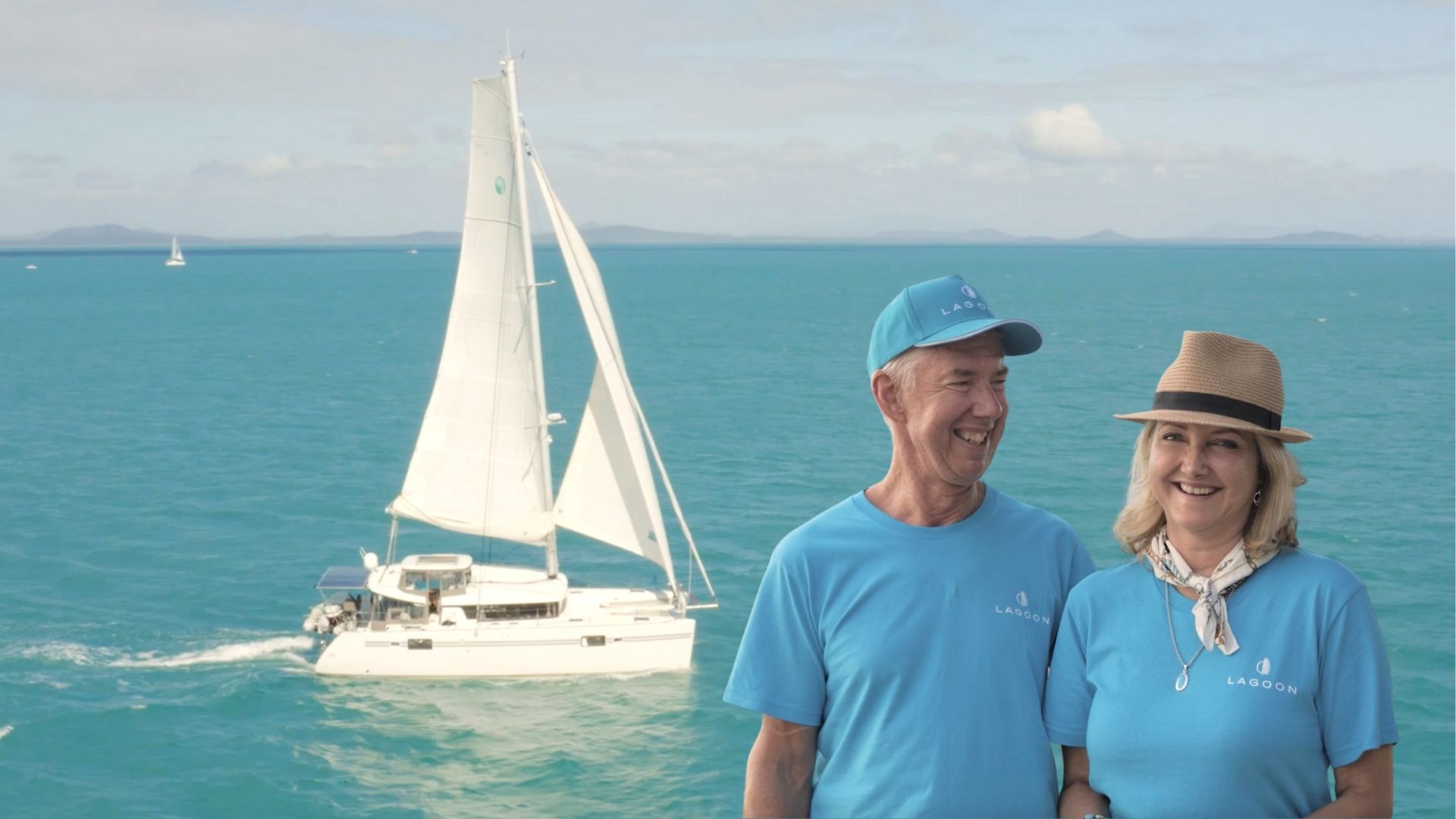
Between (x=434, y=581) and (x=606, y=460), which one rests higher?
(x=606, y=460)

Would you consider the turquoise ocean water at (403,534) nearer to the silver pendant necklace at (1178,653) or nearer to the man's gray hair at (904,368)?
the man's gray hair at (904,368)

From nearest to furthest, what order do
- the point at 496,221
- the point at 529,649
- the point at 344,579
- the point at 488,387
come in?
the point at 529,649
the point at 496,221
the point at 344,579
the point at 488,387

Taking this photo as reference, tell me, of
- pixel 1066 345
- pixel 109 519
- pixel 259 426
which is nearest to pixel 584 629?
pixel 109 519

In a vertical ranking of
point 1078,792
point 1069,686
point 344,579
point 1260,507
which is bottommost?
point 344,579

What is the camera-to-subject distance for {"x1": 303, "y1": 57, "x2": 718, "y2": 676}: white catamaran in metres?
26.1

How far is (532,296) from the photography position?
1061 inches

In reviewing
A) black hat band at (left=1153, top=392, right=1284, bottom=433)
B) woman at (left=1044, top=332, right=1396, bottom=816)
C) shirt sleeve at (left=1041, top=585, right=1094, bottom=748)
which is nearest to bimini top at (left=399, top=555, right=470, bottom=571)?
shirt sleeve at (left=1041, top=585, right=1094, bottom=748)

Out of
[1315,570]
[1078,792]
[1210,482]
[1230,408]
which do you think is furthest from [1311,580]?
[1078,792]

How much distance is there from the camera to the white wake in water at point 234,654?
29.0 metres

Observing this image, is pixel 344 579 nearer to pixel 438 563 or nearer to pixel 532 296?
pixel 438 563

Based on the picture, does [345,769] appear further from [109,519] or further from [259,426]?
[259,426]

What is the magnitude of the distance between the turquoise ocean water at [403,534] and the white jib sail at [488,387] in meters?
3.67

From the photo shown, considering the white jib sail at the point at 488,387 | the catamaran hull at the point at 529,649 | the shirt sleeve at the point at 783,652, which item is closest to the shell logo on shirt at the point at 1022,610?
the shirt sleeve at the point at 783,652

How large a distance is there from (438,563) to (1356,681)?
23.7 m
